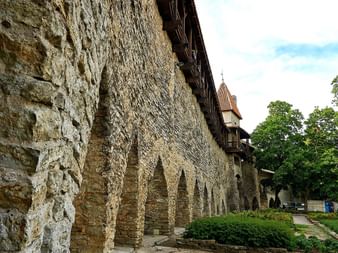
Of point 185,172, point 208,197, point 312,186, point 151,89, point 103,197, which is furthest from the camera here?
point 312,186

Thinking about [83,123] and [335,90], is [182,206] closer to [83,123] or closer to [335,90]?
[83,123]

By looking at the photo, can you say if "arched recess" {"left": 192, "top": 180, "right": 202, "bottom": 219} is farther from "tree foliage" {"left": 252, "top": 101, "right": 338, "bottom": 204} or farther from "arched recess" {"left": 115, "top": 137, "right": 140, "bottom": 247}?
"tree foliage" {"left": 252, "top": 101, "right": 338, "bottom": 204}

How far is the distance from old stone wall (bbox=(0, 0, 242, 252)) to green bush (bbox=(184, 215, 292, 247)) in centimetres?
103

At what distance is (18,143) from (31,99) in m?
0.27

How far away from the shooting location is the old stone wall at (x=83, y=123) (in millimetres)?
1674

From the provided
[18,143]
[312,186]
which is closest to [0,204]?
[18,143]

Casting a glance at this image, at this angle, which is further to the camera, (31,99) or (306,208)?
(306,208)

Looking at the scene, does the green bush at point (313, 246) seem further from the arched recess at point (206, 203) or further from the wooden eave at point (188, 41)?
the arched recess at point (206, 203)

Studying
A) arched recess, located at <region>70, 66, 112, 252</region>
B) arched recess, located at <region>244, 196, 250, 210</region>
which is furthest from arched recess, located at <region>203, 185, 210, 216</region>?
arched recess, located at <region>244, 196, 250, 210</region>

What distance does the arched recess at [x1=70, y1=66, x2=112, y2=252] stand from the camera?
4.00m

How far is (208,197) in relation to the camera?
50.3ft

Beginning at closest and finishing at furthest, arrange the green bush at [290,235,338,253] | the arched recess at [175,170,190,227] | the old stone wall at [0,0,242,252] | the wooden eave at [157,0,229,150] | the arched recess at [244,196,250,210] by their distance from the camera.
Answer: the old stone wall at [0,0,242,252], the green bush at [290,235,338,253], the wooden eave at [157,0,229,150], the arched recess at [175,170,190,227], the arched recess at [244,196,250,210]

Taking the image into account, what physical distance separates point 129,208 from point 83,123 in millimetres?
3647

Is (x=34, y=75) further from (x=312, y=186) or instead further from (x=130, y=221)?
(x=312, y=186)
